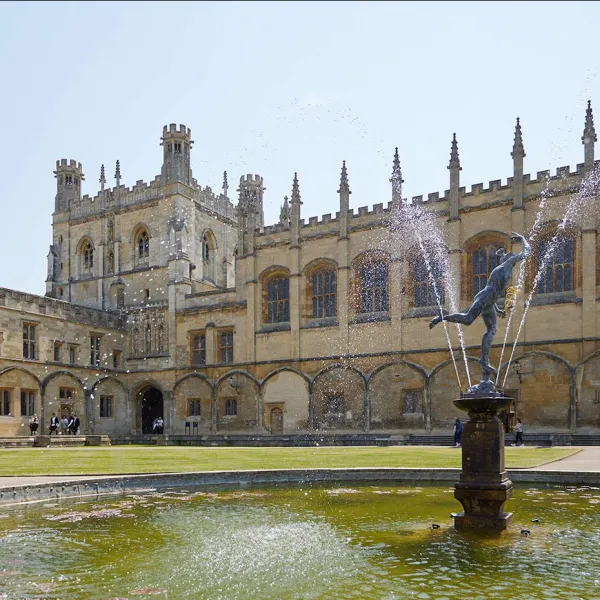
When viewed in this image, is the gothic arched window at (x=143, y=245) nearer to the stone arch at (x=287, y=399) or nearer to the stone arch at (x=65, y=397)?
the stone arch at (x=65, y=397)

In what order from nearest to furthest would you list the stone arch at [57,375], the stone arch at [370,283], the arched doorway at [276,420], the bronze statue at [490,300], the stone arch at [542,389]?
the bronze statue at [490,300] → the stone arch at [542,389] → the stone arch at [370,283] → the stone arch at [57,375] → the arched doorway at [276,420]

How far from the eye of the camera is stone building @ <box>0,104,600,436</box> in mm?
31766

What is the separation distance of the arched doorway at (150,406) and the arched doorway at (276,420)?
975 cm

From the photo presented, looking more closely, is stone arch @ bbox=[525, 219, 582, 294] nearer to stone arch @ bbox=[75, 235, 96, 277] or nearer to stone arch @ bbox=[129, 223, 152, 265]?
stone arch @ bbox=[129, 223, 152, 265]

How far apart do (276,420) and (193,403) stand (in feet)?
19.4

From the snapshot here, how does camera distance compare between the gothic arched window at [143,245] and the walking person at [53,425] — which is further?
the gothic arched window at [143,245]

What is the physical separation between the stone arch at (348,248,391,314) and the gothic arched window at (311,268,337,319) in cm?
133

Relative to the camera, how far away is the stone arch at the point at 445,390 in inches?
1315

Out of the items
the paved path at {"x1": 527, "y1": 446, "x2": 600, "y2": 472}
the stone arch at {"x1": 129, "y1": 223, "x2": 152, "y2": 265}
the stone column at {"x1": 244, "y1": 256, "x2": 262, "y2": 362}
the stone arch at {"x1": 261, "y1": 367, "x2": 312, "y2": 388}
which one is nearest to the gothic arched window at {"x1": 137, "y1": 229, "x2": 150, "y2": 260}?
the stone arch at {"x1": 129, "y1": 223, "x2": 152, "y2": 265}

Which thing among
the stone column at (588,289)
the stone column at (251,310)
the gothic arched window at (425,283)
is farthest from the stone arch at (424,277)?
the stone column at (251,310)

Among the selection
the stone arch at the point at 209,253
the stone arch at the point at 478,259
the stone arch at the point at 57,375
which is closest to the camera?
the stone arch at the point at 478,259

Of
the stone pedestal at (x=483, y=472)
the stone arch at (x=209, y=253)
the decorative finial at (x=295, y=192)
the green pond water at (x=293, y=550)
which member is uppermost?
the decorative finial at (x=295, y=192)

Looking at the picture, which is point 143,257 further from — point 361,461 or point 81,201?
point 361,461

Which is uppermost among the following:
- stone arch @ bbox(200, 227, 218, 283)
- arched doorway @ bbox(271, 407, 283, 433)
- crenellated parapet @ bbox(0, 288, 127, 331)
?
stone arch @ bbox(200, 227, 218, 283)
